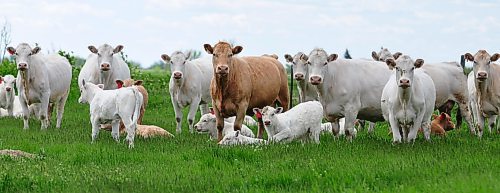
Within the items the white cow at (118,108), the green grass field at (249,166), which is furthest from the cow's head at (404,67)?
the white cow at (118,108)

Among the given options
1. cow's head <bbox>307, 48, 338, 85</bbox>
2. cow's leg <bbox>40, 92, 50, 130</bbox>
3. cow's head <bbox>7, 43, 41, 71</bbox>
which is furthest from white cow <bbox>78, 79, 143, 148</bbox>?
cow's head <bbox>7, 43, 41, 71</bbox>

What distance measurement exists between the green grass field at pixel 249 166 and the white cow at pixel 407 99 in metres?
0.39

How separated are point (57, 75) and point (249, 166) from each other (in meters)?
9.99

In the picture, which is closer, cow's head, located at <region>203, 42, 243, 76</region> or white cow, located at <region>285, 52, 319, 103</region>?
cow's head, located at <region>203, 42, 243, 76</region>

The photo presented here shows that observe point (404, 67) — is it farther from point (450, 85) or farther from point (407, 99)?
point (450, 85)

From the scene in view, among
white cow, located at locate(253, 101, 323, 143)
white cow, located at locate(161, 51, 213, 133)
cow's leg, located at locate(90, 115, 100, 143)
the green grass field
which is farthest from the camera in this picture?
white cow, located at locate(161, 51, 213, 133)

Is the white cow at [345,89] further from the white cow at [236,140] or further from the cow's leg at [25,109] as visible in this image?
the cow's leg at [25,109]

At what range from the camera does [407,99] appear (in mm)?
13852

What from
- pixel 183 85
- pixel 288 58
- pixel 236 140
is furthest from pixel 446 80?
pixel 236 140

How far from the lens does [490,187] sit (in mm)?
8625

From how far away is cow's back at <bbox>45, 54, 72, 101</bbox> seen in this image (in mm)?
19781

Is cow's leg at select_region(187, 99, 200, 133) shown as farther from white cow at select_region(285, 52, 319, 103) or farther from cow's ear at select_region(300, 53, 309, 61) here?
cow's ear at select_region(300, 53, 309, 61)

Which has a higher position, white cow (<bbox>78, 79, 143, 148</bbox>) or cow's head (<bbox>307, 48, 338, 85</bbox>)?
cow's head (<bbox>307, 48, 338, 85</bbox>)

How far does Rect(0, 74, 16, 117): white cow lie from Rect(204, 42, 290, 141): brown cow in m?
7.99
